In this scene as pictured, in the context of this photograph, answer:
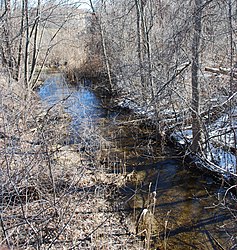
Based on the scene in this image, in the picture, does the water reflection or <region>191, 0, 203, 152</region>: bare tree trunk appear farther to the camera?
the water reflection

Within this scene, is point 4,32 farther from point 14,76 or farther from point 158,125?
point 158,125

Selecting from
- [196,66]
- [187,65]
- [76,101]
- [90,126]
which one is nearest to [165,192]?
[187,65]

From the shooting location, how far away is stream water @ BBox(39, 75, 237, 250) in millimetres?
4911

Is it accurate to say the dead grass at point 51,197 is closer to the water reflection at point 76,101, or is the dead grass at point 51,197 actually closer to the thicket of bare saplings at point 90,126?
the thicket of bare saplings at point 90,126

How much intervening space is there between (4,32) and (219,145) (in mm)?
7591

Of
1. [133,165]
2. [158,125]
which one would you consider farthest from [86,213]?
[158,125]

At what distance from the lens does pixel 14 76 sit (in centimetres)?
980

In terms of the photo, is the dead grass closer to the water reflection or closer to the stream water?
the stream water

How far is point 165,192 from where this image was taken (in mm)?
6312

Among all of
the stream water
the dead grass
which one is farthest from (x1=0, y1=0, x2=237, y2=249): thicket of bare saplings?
the stream water

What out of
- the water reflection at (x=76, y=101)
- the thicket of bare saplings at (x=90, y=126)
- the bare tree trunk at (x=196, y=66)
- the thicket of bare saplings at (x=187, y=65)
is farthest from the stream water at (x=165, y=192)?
the bare tree trunk at (x=196, y=66)

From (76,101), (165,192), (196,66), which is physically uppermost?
(196,66)

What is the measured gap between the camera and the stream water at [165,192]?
16.1 feet

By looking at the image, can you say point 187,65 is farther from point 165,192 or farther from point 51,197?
point 51,197
